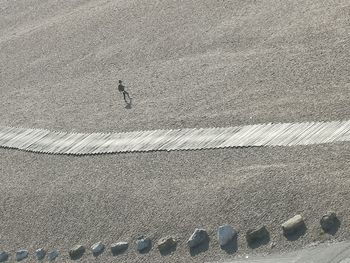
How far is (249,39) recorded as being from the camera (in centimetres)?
2212

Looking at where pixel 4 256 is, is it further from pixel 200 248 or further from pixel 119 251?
pixel 200 248

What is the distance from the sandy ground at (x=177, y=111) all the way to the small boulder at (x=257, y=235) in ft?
0.50

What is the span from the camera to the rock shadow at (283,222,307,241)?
1367 cm

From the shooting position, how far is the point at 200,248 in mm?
14500

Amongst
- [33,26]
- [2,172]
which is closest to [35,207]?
[2,172]

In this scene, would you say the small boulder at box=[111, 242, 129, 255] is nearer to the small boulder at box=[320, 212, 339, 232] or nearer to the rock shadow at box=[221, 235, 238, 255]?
the rock shadow at box=[221, 235, 238, 255]

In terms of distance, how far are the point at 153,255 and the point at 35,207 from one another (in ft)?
12.7

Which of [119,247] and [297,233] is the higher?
[119,247]

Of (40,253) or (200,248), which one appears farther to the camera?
(40,253)

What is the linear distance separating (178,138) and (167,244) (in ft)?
12.5

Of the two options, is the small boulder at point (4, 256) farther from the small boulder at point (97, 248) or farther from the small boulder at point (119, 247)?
the small boulder at point (119, 247)

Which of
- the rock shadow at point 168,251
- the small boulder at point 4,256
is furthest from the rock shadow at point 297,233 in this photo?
the small boulder at point 4,256

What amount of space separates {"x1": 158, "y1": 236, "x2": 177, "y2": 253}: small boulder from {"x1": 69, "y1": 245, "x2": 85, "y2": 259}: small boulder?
1768mm

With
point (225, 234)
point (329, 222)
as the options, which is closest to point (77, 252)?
point (225, 234)
